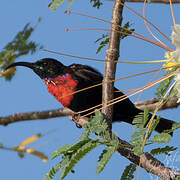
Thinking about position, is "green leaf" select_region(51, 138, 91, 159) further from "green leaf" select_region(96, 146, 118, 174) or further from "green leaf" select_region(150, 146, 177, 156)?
"green leaf" select_region(150, 146, 177, 156)

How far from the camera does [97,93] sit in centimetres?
417

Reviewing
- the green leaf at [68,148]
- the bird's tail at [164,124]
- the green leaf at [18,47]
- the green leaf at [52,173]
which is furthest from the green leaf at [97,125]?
the bird's tail at [164,124]

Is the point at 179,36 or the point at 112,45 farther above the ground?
the point at 112,45

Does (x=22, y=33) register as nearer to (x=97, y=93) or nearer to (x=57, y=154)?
(x=97, y=93)

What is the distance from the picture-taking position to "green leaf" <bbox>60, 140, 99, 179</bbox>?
6.33 ft

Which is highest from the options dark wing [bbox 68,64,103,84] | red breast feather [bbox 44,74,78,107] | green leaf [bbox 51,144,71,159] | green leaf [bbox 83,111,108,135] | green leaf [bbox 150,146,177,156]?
dark wing [bbox 68,64,103,84]

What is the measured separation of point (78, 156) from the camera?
6.38ft

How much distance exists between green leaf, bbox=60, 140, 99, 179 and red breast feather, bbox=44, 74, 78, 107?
2.16 metres

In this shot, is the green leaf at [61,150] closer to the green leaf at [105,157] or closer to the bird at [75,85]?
the green leaf at [105,157]

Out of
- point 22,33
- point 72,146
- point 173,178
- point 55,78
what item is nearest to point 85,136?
point 72,146

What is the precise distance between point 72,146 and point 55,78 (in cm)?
236

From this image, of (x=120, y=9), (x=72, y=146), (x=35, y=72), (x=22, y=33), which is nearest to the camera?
(x=72, y=146)

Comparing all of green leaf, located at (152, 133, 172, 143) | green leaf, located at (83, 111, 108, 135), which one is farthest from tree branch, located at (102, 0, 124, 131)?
green leaf, located at (152, 133, 172, 143)

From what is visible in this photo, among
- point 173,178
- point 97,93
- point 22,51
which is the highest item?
point 22,51
